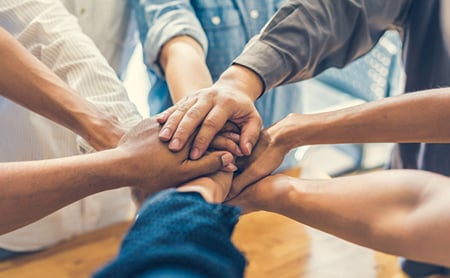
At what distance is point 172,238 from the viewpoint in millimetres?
541

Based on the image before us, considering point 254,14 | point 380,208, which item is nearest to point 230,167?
point 380,208

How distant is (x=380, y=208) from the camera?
73 centimetres

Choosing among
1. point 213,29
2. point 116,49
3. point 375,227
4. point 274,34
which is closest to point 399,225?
point 375,227

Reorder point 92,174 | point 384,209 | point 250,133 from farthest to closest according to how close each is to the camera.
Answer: point 250,133
point 92,174
point 384,209

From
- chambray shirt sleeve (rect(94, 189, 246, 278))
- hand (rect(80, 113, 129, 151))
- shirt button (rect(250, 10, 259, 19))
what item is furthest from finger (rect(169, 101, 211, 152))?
shirt button (rect(250, 10, 259, 19))

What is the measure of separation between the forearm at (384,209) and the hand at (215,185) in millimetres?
80

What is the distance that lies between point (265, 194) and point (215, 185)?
8 centimetres

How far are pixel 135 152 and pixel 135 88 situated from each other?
388 millimetres

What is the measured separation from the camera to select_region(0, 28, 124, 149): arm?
98 centimetres

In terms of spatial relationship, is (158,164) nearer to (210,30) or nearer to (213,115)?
(213,115)

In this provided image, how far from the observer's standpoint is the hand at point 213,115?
35.4 inches

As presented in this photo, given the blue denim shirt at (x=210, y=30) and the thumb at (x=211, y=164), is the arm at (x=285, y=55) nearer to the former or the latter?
the thumb at (x=211, y=164)

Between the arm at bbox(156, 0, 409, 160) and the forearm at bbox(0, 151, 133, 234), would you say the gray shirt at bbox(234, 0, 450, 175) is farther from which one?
the forearm at bbox(0, 151, 133, 234)

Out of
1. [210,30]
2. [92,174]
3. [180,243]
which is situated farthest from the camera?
[210,30]
